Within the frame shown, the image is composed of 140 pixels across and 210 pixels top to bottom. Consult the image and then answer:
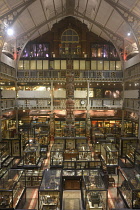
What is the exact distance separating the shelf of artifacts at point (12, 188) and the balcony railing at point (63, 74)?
1539 cm

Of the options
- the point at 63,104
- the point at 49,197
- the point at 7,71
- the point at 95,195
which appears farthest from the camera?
the point at 63,104

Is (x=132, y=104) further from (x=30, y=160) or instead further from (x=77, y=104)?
(x=30, y=160)

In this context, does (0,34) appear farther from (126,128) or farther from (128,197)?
(126,128)

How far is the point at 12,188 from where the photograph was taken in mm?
9289

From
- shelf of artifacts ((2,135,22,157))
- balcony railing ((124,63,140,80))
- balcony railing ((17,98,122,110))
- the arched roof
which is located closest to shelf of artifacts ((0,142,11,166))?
shelf of artifacts ((2,135,22,157))

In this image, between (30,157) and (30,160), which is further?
(30,157)

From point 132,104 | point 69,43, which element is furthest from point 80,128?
point 69,43

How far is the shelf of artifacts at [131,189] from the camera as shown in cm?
895

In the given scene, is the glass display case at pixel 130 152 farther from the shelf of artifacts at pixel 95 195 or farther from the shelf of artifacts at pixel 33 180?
the shelf of artifacts at pixel 33 180

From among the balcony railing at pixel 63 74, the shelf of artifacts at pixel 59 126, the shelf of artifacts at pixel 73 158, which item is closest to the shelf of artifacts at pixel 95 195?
the shelf of artifacts at pixel 73 158

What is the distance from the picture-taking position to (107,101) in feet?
80.0

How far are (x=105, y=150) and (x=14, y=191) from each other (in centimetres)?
772

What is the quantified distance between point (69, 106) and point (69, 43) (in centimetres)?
1374

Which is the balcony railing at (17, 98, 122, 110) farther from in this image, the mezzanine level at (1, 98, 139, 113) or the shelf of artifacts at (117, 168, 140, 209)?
the shelf of artifacts at (117, 168, 140, 209)
